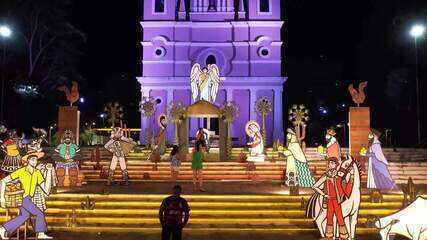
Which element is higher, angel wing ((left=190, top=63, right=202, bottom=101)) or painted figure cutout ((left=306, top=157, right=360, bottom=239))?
angel wing ((left=190, top=63, right=202, bottom=101))

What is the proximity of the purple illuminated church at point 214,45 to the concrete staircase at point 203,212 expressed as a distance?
26.2 meters

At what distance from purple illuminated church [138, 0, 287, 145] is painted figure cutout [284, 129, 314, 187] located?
24.0m

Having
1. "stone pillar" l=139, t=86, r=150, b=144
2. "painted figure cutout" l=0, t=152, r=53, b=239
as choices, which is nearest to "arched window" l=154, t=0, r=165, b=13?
"stone pillar" l=139, t=86, r=150, b=144

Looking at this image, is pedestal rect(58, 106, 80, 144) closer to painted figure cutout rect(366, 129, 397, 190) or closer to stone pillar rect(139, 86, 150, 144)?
painted figure cutout rect(366, 129, 397, 190)

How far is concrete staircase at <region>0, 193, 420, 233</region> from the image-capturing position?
12.4m

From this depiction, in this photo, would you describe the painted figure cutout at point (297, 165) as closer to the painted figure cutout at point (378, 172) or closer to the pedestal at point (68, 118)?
the painted figure cutout at point (378, 172)

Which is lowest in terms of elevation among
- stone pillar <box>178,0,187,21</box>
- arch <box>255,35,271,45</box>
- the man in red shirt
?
the man in red shirt

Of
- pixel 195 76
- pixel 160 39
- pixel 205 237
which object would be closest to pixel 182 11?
pixel 160 39

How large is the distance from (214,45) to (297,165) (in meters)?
26.3

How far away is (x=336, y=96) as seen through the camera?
185 feet

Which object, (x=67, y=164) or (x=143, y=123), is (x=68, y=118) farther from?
(x=143, y=123)

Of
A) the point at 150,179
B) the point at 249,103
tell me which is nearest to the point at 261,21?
the point at 249,103

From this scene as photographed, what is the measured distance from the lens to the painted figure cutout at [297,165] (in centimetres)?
1573

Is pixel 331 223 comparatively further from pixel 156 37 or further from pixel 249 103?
pixel 156 37
